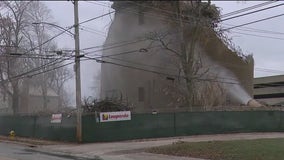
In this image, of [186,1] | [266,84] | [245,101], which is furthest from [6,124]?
[266,84]

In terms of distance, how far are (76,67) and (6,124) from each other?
50.2 feet

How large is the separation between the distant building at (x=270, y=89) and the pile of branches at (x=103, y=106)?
46.5 meters

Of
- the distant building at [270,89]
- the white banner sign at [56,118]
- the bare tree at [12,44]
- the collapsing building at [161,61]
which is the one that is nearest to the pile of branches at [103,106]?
the white banner sign at [56,118]

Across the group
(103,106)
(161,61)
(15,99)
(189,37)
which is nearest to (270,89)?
(189,37)

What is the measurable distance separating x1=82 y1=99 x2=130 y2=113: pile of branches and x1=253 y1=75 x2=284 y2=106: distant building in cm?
4653

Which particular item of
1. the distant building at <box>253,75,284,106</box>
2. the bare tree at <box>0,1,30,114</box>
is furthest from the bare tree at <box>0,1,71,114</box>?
the distant building at <box>253,75,284,106</box>

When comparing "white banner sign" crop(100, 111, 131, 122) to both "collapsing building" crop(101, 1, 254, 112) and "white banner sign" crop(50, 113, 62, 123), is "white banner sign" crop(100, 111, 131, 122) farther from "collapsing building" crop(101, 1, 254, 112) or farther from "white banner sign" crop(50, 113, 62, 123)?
"collapsing building" crop(101, 1, 254, 112)

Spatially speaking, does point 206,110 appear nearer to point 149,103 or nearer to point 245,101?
point 149,103

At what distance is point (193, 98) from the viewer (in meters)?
42.1

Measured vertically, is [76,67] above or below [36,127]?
above

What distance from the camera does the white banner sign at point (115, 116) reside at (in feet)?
98.9

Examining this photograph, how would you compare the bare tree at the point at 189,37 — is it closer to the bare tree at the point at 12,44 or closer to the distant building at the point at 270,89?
the bare tree at the point at 12,44

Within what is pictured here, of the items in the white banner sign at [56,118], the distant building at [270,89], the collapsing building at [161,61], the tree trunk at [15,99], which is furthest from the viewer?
the distant building at [270,89]

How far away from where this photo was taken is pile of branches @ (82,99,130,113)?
32156 millimetres
